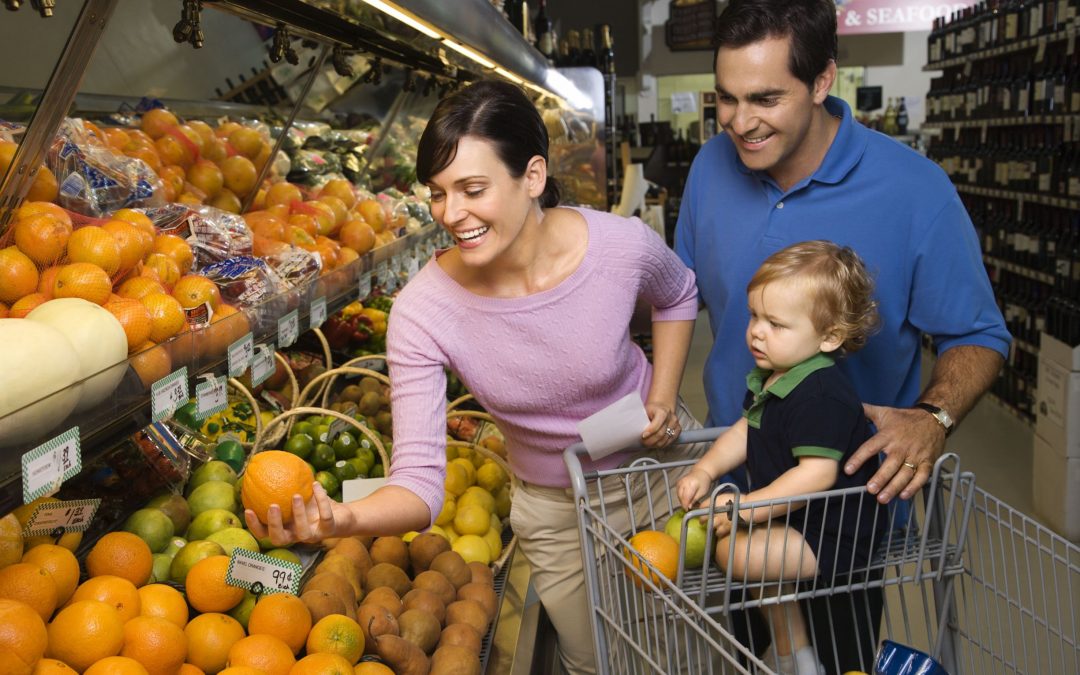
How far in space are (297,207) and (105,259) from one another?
1249 mm

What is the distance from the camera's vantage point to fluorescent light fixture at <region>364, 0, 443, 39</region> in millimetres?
1842

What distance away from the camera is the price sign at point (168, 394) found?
1.54 m

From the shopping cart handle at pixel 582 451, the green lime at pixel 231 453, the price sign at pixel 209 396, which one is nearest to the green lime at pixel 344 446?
the green lime at pixel 231 453

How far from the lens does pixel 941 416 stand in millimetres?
1686

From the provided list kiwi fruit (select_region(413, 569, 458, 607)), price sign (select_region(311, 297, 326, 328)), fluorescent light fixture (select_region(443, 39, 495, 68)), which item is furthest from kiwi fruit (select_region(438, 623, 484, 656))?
fluorescent light fixture (select_region(443, 39, 495, 68))

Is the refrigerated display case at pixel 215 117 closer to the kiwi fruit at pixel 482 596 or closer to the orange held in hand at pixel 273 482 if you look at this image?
the kiwi fruit at pixel 482 596

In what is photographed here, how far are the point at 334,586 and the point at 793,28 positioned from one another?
134cm

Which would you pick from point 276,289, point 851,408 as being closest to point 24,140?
point 276,289

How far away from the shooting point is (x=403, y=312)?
6.20ft

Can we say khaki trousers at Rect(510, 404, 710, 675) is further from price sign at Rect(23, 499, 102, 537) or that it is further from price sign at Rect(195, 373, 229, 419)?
price sign at Rect(23, 499, 102, 537)

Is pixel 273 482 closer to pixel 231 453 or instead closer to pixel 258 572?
pixel 258 572

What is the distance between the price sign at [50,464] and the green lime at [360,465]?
1.37 m

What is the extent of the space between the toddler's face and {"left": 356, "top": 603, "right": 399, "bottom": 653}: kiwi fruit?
0.86 metres

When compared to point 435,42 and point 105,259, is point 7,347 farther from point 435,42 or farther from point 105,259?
point 435,42
